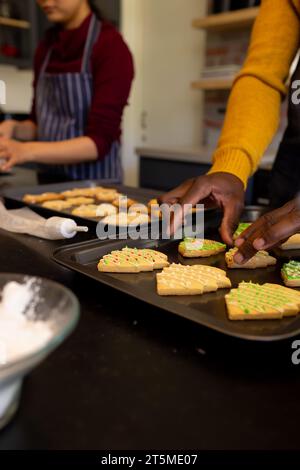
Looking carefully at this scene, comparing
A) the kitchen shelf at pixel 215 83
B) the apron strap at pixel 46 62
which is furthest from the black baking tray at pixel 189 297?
the kitchen shelf at pixel 215 83

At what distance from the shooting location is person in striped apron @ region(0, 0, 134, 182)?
70.4 inches

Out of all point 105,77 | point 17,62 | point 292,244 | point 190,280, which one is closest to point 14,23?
point 17,62

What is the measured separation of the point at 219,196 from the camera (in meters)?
1.03

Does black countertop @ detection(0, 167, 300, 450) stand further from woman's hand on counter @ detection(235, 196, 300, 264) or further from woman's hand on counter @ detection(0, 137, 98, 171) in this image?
woman's hand on counter @ detection(0, 137, 98, 171)

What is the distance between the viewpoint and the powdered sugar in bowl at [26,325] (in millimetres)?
381

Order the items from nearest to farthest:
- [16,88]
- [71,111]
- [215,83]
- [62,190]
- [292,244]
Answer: [292,244]
[62,190]
[71,111]
[215,83]
[16,88]

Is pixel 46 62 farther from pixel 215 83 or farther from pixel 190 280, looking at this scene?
pixel 190 280

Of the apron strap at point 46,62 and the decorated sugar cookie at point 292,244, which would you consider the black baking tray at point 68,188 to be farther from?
the apron strap at point 46,62

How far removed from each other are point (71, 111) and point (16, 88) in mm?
1757

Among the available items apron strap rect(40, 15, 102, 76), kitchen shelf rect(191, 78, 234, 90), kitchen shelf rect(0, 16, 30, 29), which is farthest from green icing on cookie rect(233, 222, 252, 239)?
kitchen shelf rect(0, 16, 30, 29)

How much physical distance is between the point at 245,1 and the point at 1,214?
2.70m

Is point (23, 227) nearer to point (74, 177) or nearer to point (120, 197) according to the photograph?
point (120, 197)

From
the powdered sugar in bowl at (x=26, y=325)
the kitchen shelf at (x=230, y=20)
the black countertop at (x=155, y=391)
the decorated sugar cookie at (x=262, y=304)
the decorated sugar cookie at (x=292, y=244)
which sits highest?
the kitchen shelf at (x=230, y=20)

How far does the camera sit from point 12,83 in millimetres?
3480
